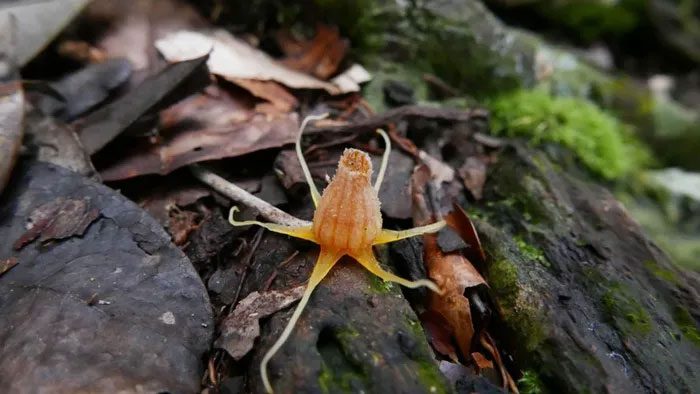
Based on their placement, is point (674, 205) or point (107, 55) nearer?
point (107, 55)

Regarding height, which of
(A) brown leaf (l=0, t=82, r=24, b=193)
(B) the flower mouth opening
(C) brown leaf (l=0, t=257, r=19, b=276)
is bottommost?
(C) brown leaf (l=0, t=257, r=19, b=276)

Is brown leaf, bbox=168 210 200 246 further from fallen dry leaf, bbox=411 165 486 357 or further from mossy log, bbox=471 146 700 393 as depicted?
mossy log, bbox=471 146 700 393

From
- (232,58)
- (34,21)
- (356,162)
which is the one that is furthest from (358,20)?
(34,21)

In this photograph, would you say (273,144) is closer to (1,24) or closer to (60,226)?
(60,226)

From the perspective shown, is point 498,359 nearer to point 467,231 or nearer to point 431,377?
point 431,377

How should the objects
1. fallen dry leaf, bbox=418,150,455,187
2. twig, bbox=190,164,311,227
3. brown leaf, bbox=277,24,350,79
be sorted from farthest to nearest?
1. brown leaf, bbox=277,24,350,79
2. fallen dry leaf, bbox=418,150,455,187
3. twig, bbox=190,164,311,227

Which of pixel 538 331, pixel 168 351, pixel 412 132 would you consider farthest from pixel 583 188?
pixel 168 351

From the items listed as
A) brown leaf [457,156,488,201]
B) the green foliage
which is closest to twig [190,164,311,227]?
brown leaf [457,156,488,201]
